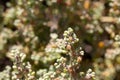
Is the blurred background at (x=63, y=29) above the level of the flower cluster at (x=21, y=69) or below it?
above

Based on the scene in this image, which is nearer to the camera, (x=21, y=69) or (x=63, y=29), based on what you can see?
(x=21, y=69)

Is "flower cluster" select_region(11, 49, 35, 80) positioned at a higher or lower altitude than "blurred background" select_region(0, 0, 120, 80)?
lower

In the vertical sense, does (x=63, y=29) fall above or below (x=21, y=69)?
above

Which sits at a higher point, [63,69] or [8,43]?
[8,43]

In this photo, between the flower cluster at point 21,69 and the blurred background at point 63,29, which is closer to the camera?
the flower cluster at point 21,69

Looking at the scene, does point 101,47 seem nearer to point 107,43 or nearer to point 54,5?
point 107,43

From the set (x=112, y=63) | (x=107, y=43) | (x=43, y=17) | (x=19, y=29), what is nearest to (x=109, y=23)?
(x=107, y=43)

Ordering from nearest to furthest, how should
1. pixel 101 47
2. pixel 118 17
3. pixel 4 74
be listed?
pixel 4 74 → pixel 118 17 → pixel 101 47

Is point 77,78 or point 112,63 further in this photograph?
point 112,63
